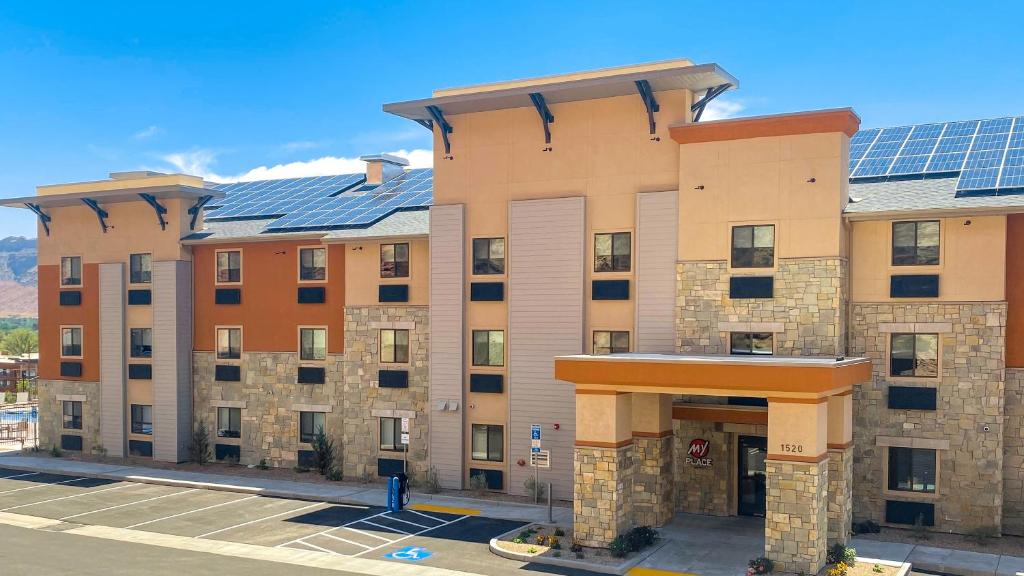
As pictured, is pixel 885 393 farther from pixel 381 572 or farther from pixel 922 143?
pixel 381 572

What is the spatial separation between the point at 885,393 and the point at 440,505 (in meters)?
14.3

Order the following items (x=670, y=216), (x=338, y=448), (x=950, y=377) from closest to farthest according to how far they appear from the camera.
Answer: (x=950, y=377) → (x=670, y=216) → (x=338, y=448)

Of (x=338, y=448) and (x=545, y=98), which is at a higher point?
(x=545, y=98)

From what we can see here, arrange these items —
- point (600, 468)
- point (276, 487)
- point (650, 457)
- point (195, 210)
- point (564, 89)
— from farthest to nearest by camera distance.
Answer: point (195, 210) → point (276, 487) → point (564, 89) → point (650, 457) → point (600, 468)

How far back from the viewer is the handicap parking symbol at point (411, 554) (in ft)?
77.7

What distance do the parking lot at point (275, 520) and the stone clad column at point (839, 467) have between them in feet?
27.5

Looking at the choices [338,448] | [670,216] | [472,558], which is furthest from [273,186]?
[472,558]

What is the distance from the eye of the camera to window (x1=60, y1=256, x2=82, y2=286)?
40.8 metres

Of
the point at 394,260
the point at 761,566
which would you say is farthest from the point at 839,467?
the point at 394,260

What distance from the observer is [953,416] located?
25.5m

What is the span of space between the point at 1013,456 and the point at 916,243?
6457mm

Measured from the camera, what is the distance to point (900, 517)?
86.0 feet

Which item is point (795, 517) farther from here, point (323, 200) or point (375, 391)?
point (323, 200)

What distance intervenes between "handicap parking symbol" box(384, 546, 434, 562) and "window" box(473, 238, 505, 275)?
10.3 meters
